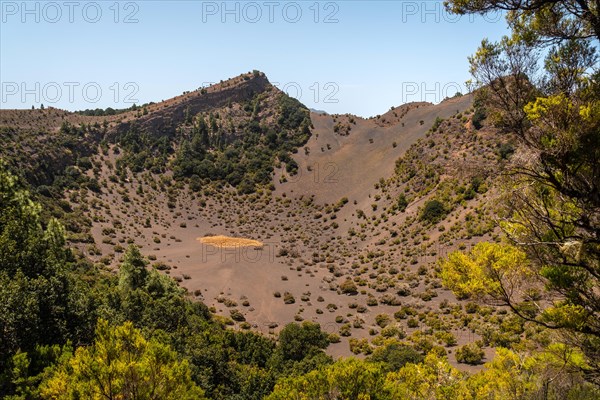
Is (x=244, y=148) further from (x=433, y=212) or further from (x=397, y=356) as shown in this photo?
(x=397, y=356)

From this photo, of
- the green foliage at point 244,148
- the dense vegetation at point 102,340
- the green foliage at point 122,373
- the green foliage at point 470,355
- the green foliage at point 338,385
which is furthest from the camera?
the green foliage at point 244,148

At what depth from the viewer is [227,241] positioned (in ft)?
A: 206

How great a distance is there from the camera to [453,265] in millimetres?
8961

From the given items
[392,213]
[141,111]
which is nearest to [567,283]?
[392,213]

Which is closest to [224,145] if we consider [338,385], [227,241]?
[227,241]

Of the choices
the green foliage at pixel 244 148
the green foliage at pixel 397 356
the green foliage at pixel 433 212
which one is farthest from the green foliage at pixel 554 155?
the green foliage at pixel 244 148

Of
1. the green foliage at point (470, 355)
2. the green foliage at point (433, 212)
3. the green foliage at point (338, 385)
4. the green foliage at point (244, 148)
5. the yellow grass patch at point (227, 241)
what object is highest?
the green foliage at point (244, 148)

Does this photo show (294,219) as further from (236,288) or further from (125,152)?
(125,152)

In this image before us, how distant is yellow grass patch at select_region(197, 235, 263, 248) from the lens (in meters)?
60.6

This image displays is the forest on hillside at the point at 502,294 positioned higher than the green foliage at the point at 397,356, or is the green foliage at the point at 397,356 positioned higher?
the forest on hillside at the point at 502,294

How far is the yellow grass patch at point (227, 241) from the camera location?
6058cm

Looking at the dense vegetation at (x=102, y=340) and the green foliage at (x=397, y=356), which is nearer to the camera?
the dense vegetation at (x=102, y=340)

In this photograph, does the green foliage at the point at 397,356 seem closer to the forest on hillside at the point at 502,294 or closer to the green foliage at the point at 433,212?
the forest on hillside at the point at 502,294

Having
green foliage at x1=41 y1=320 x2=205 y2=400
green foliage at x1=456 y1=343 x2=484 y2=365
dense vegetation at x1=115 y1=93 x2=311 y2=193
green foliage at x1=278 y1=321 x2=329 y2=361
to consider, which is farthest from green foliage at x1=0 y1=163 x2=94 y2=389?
dense vegetation at x1=115 y1=93 x2=311 y2=193
